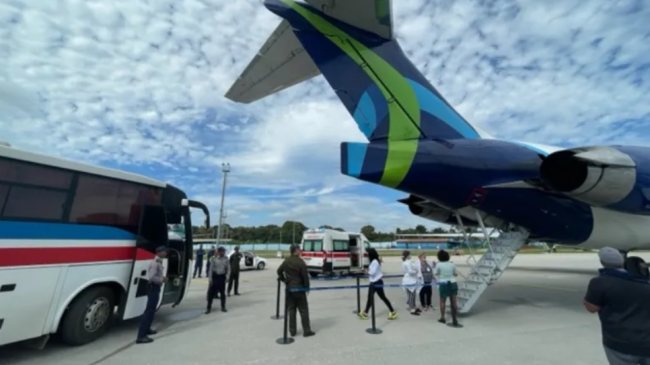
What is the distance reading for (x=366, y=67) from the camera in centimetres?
786

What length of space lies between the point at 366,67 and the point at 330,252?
12.6 m

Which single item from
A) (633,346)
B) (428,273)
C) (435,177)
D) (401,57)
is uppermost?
(401,57)

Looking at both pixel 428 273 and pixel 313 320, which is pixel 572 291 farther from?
pixel 313 320

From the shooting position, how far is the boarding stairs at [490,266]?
8.30m

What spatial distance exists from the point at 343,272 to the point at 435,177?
13812 millimetres

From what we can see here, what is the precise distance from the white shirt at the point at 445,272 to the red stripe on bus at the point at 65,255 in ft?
20.6

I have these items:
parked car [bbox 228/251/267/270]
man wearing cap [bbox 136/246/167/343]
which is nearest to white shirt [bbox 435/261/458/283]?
man wearing cap [bbox 136/246/167/343]

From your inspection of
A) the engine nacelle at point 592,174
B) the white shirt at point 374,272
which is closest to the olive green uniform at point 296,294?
the white shirt at point 374,272

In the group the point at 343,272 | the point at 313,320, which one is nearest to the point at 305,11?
the point at 313,320

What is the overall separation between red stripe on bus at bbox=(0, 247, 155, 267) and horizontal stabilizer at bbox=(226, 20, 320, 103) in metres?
4.64

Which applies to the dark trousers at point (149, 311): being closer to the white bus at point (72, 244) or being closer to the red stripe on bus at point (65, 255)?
the white bus at point (72, 244)

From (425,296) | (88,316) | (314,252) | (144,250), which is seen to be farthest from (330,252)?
(88,316)

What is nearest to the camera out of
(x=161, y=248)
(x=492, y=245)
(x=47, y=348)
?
(x=47, y=348)

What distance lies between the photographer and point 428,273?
30.6 feet
